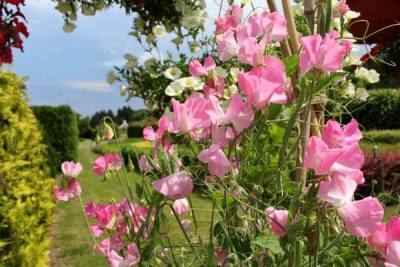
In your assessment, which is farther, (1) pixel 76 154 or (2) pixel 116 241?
(1) pixel 76 154

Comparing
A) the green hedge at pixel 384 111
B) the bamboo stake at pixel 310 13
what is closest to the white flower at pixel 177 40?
the bamboo stake at pixel 310 13

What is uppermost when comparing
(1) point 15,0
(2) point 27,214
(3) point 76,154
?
(1) point 15,0

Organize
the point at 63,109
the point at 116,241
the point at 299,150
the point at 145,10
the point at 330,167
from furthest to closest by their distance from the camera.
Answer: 1. the point at 63,109
2. the point at 145,10
3. the point at 116,241
4. the point at 299,150
5. the point at 330,167

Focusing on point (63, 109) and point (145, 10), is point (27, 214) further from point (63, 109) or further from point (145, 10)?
point (63, 109)

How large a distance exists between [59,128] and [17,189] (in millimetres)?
8215

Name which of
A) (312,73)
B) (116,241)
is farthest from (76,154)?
(312,73)

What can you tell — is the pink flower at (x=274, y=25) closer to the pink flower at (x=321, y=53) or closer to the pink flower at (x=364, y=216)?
the pink flower at (x=321, y=53)

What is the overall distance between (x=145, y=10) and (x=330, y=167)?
9.59ft

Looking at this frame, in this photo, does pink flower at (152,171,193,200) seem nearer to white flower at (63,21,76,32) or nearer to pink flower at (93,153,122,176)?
pink flower at (93,153,122,176)

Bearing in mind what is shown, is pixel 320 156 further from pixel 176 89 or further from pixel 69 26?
pixel 69 26

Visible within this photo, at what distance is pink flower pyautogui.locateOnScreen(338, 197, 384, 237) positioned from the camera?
0.65 m

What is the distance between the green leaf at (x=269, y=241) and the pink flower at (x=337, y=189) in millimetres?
116

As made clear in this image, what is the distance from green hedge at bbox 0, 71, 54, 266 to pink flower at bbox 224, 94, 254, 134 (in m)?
2.27

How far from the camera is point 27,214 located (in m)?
3.06
